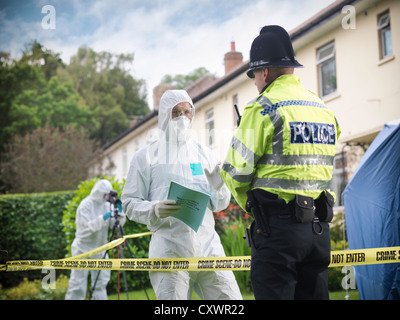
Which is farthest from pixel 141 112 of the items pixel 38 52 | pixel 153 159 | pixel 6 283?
pixel 153 159

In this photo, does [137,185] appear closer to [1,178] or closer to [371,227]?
[371,227]

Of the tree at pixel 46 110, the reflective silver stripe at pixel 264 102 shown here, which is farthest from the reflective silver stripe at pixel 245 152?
the tree at pixel 46 110

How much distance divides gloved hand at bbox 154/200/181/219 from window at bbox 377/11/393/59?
32.6ft

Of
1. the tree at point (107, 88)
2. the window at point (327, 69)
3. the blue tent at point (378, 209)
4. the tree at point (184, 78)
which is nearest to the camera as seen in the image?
the blue tent at point (378, 209)

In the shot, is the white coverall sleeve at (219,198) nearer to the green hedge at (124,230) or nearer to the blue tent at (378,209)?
the blue tent at (378,209)

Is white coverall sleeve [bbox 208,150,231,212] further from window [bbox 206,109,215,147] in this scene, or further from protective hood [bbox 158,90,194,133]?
window [bbox 206,109,215,147]

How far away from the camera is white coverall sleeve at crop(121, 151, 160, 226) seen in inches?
A: 143

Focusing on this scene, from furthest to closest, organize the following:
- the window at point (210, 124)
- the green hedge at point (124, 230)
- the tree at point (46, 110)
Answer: the tree at point (46, 110) < the window at point (210, 124) < the green hedge at point (124, 230)

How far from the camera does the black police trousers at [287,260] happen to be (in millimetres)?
2645

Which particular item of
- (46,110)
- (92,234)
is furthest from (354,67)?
(46,110)

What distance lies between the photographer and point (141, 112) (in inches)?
2037

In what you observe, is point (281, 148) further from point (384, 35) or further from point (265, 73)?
point (384, 35)

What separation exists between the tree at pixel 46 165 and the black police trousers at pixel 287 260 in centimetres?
2122

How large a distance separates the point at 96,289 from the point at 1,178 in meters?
19.7
